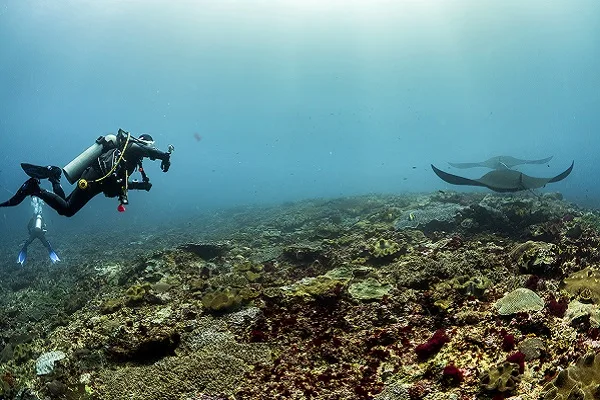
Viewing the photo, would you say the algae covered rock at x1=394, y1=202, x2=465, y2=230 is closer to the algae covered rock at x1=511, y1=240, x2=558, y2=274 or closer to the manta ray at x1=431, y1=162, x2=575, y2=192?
the manta ray at x1=431, y1=162, x2=575, y2=192

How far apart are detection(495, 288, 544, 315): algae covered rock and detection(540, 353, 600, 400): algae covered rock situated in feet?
6.47

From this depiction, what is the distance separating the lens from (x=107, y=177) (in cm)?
905

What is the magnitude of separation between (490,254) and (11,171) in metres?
236

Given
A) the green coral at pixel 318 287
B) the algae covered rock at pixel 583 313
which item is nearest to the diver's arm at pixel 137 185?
the green coral at pixel 318 287

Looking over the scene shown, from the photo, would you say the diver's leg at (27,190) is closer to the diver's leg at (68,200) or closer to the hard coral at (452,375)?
the diver's leg at (68,200)

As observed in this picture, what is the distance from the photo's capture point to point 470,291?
294 inches

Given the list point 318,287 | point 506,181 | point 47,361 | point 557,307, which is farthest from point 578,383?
A: point 506,181

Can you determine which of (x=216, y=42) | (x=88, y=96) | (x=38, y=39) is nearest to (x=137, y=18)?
(x=38, y=39)

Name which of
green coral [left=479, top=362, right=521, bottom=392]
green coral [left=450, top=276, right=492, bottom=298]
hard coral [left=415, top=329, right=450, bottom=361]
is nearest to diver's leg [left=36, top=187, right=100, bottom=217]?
hard coral [left=415, top=329, right=450, bottom=361]

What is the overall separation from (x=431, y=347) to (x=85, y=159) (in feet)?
28.4

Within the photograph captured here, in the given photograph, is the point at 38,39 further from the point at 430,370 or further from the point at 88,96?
the point at 430,370

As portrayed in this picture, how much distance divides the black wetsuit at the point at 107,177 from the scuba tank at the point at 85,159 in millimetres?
105

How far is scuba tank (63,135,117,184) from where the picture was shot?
8898 mm

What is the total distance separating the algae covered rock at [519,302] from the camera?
6230mm
